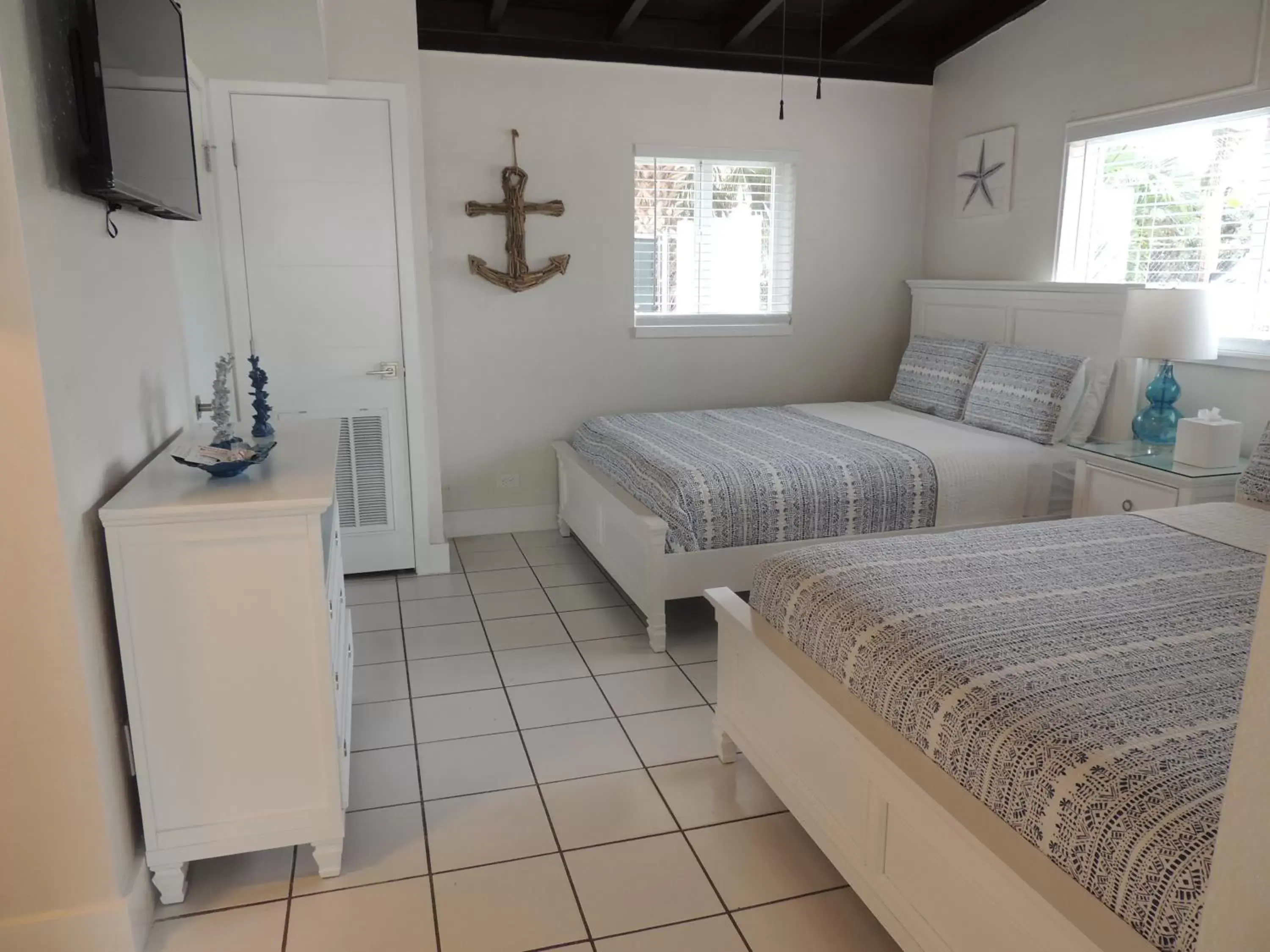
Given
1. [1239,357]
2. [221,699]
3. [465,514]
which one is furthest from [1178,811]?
[465,514]

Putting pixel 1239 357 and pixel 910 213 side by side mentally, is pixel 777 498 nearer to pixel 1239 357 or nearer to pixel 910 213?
pixel 1239 357

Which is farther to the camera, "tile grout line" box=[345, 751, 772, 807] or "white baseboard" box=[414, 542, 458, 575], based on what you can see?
"white baseboard" box=[414, 542, 458, 575]

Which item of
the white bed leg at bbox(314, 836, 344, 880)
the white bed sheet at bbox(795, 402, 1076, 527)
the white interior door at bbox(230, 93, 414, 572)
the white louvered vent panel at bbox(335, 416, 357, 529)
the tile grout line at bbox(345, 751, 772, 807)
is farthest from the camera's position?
the white louvered vent panel at bbox(335, 416, 357, 529)

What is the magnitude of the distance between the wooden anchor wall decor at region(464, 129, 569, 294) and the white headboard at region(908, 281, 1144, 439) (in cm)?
197

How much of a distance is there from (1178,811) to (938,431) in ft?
9.61

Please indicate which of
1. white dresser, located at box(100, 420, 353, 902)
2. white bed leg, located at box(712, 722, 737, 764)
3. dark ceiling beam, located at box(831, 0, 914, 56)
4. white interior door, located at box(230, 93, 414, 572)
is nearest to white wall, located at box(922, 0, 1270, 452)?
dark ceiling beam, located at box(831, 0, 914, 56)

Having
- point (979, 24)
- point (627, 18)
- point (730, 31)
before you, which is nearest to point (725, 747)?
point (627, 18)

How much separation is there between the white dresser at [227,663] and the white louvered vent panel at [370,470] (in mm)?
1888

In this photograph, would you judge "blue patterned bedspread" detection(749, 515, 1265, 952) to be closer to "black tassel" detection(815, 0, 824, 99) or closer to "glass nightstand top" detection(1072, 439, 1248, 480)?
"glass nightstand top" detection(1072, 439, 1248, 480)

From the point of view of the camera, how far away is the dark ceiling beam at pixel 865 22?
4.33m

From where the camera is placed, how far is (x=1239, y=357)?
11.2ft

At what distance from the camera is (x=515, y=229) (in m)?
4.45

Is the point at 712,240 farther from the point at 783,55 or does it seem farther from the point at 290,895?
the point at 290,895

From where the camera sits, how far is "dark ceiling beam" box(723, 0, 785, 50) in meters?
4.16
